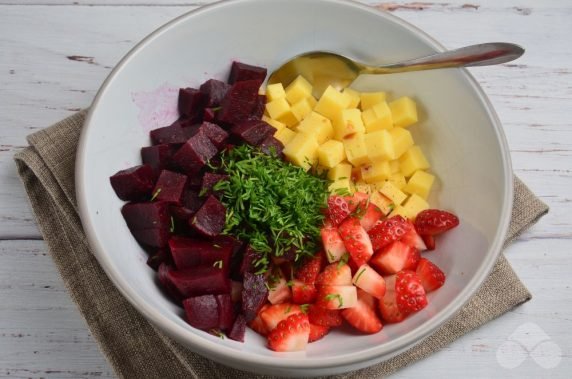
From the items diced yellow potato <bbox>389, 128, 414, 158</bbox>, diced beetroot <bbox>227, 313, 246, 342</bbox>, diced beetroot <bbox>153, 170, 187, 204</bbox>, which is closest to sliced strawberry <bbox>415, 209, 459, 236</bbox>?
diced yellow potato <bbox>389, 128, 414, 158</bbox>

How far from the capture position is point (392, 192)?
2.28 metres

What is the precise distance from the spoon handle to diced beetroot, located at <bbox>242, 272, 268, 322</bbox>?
92cm

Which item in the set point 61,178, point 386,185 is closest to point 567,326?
point 386,185

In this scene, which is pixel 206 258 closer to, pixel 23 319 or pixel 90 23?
pixel 23 319

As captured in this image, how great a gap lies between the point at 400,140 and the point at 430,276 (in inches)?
21.2

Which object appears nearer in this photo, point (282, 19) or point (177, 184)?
point (177, 184)

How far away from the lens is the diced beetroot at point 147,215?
6.55ft

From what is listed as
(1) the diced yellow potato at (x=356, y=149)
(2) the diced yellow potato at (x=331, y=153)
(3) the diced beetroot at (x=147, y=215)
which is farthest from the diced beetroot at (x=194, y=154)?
(1) the diced yellow potato at (x=356, y=149)

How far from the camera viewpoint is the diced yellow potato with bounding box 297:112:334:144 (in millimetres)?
2277

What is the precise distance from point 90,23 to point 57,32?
0.15 meters

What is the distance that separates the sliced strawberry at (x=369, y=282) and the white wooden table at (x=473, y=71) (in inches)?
16.1

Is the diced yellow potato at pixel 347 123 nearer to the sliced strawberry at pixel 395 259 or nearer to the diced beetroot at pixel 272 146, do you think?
the diced beetroot at pixel 272 146

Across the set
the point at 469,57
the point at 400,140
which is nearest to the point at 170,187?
the point at 400,140

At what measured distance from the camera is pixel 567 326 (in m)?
2.38
